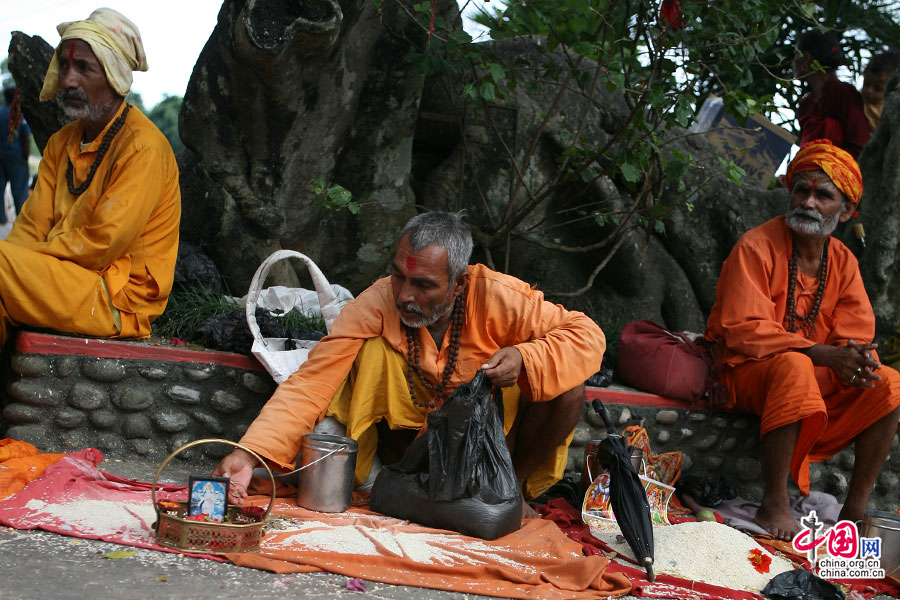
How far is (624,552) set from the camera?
11.8 feet

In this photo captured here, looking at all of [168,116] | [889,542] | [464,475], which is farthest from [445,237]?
[168,116]

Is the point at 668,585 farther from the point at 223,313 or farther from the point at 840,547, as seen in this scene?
the point at 223,313

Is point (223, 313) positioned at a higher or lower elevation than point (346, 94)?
lower

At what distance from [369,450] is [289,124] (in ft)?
7.50

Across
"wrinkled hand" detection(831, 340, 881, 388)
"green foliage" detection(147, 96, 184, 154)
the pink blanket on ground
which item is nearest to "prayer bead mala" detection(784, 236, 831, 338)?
"wrinkled hand" detection(831, 340, 881, 388)

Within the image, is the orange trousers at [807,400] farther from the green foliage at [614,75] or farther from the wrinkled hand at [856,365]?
the green foliage at [614,75]

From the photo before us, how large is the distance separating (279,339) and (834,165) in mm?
3061

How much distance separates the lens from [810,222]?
15.6 ft

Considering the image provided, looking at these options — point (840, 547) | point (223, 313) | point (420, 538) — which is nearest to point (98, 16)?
point (223, 313)

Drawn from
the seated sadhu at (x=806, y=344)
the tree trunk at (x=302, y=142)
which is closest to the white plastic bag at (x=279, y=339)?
the tree trunk at (x=302, y=142)

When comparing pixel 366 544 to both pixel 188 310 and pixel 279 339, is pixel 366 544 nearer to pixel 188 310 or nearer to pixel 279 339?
pixel 279 339

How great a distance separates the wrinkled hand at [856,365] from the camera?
4.32m

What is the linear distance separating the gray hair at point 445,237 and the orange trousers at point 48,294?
1.57 meters

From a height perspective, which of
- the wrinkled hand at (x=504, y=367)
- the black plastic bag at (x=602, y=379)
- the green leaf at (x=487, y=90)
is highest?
the green leaf at (x=487, y=90)
